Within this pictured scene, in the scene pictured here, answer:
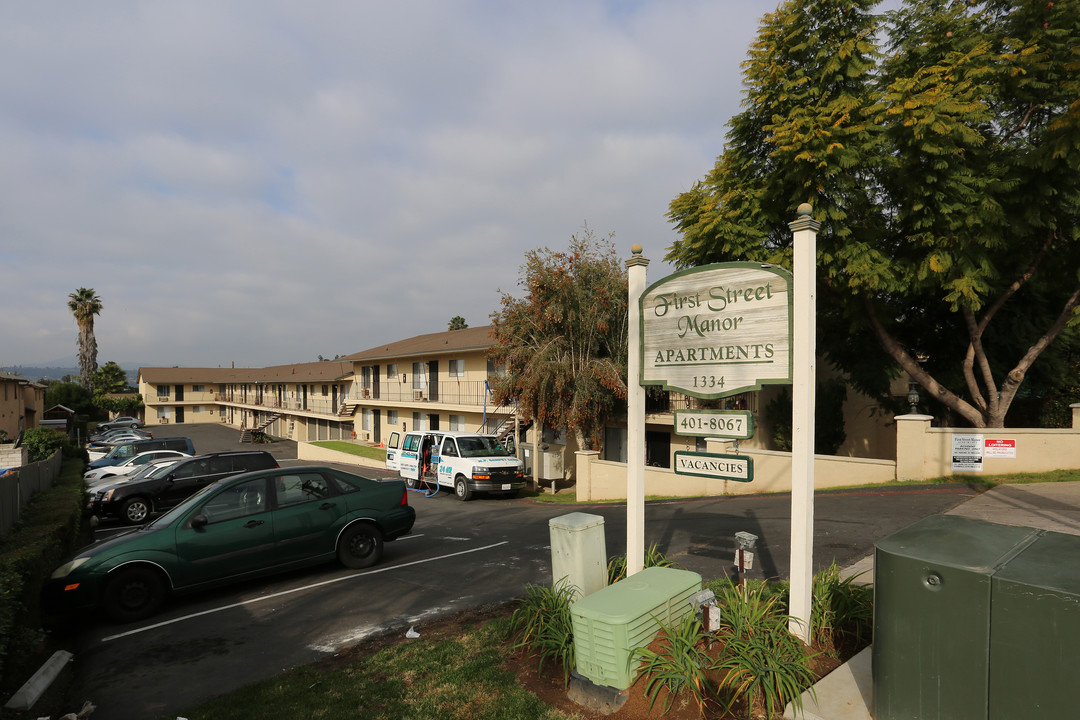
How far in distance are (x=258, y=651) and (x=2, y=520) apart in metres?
→ 4.81

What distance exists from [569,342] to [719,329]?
14881 mm

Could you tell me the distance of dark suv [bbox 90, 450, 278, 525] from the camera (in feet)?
44.5

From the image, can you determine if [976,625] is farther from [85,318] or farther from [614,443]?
[85,318]

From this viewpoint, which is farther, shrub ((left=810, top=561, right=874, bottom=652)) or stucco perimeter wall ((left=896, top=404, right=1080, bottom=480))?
stucco perimeter wall ((left=896, top=404, right=1080, bottom=480))

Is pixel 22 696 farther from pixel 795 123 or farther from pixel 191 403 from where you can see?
pixel 191 403

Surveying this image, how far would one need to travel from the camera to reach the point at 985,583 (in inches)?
123

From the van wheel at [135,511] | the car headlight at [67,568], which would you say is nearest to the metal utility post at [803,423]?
the car headlight at [67,568]

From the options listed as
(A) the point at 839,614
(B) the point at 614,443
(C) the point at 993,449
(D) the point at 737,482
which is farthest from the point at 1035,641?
(B) the point at 614,443

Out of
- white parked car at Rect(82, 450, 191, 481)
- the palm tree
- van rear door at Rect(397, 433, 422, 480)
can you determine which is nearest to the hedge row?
white parked car at Rect(82, 450, 191, 481)

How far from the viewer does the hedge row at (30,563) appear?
487 centimetres

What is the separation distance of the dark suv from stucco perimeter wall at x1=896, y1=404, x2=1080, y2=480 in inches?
592

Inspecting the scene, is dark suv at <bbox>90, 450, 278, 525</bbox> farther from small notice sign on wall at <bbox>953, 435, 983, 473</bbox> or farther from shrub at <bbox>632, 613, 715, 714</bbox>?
small notice sign on wall at <bbox>953, 435, 983, 473</bbox>

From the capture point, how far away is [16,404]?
101 ft

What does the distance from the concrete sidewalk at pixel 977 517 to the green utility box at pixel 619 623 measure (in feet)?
3.46
